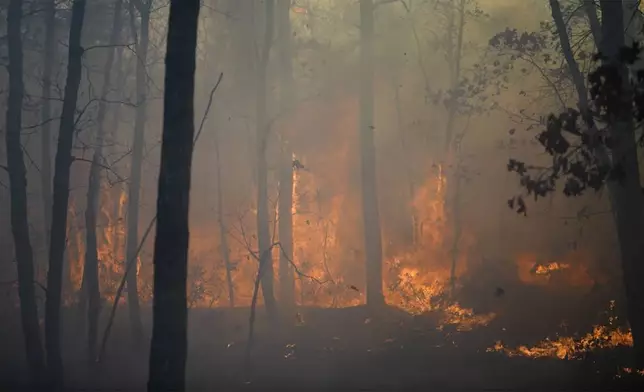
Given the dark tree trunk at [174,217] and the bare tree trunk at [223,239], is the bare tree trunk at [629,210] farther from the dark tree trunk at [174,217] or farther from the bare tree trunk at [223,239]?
the bare tree trunk at [223,239]

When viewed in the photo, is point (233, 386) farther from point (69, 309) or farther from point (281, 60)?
point (281, 60)

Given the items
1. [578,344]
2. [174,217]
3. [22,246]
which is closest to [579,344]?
[578,344]

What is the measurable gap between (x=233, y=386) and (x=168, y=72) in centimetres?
833

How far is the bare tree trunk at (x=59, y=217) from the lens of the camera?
1213 centimetres

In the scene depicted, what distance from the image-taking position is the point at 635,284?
1056 centimetres

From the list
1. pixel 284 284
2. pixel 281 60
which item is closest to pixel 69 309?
pixel 284 284

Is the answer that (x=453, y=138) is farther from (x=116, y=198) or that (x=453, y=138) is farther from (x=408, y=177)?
(x=116, y=198)

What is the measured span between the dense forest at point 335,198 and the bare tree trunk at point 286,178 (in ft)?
0.27

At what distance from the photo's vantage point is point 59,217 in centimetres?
1216

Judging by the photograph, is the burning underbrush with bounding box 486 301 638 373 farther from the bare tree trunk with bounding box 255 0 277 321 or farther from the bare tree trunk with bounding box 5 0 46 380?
the bare tree trunk with bounding box 5 0 46 380

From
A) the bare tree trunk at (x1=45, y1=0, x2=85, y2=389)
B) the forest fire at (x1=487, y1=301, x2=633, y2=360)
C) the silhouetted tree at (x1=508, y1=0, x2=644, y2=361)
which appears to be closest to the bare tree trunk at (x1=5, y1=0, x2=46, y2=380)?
the bare tree trunk at (x1=45, y1=0, x2=85, y2=389)

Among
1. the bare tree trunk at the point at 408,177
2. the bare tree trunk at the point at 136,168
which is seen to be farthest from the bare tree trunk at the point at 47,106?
the bare tree trunk at the point at 408,177

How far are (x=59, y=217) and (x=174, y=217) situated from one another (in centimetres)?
633

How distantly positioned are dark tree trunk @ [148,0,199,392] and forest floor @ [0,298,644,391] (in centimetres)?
652
